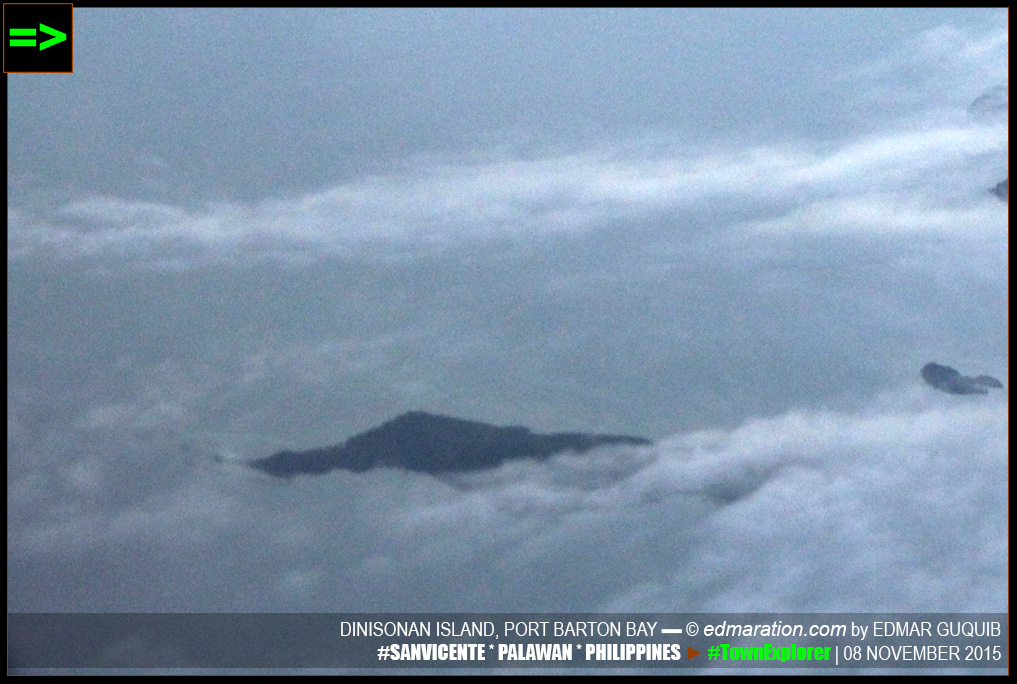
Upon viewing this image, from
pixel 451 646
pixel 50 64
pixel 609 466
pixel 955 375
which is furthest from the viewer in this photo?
pixel 955 375

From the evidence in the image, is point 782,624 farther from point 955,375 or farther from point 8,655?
point 8,655

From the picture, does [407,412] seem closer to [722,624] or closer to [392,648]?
[392,648]

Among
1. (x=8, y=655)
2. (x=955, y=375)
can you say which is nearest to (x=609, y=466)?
(x=955, y=375)

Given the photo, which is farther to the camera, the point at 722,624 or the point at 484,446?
the point at 484,446

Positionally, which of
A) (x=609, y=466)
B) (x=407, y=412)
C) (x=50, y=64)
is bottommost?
(x=609, y=466)

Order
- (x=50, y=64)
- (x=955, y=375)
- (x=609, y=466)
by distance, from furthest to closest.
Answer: (x=955, y=375), (x=609, y=466), (x=50, y=64)

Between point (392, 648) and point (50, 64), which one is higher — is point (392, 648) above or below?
below

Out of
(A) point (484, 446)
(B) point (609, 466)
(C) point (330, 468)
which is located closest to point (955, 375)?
(B) point (609, 466)
